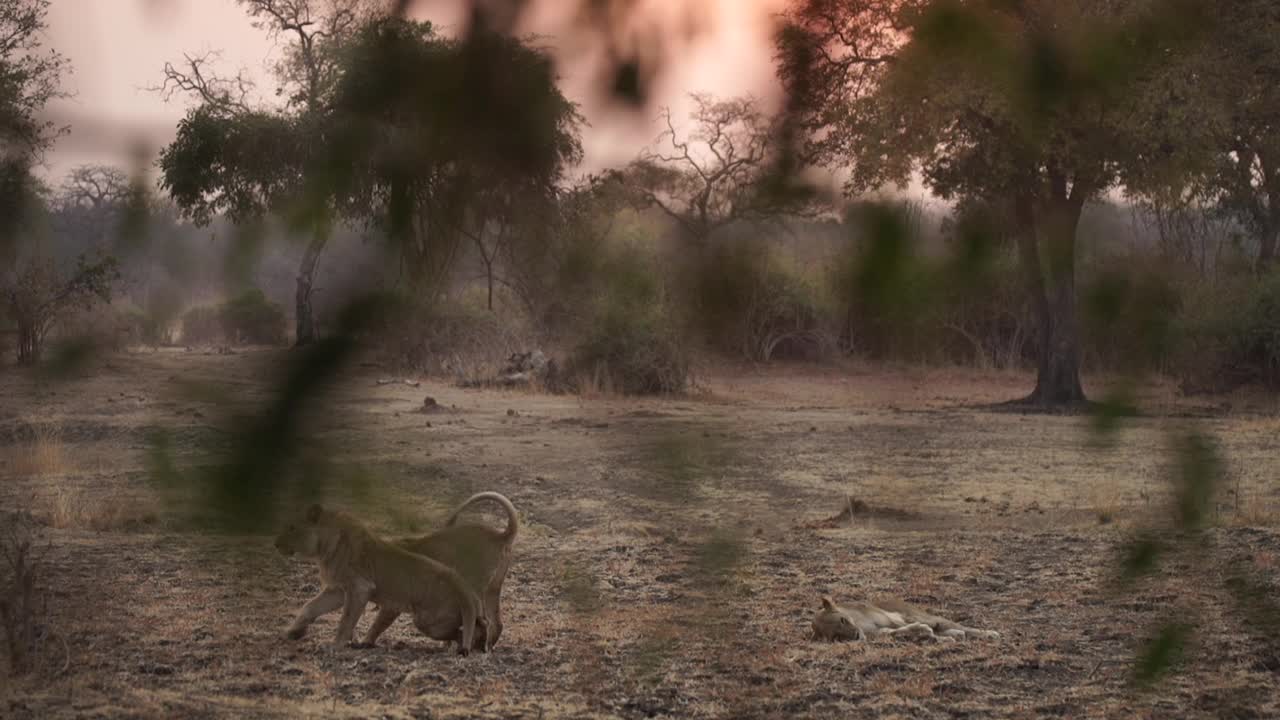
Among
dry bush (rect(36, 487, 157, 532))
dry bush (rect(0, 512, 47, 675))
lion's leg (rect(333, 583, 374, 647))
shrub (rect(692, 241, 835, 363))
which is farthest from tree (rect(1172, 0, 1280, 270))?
dry bush (rect(36, 487, 157, 532))

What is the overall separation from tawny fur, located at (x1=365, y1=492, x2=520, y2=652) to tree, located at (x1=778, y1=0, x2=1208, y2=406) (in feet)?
10.3

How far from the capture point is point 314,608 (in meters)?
4.16

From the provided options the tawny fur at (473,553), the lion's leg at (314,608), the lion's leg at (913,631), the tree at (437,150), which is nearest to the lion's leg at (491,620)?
the tawny fur at (473,553)

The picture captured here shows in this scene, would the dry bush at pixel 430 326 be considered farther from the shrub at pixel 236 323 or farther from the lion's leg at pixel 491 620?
the lion's leg at pixel 491 620

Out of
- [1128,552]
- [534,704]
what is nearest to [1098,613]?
[534,704]

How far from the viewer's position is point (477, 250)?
769 millimetres

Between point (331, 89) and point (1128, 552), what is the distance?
2.39ft

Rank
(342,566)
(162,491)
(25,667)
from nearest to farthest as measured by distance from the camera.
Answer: (162,491) → (25,667) → (342,566)

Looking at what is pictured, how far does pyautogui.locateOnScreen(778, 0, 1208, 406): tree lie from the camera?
85 cm

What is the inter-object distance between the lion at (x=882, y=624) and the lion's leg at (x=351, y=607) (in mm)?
1637

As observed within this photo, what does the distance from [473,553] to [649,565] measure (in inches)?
76.3

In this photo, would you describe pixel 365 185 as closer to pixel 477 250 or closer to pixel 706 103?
pixel 477 250

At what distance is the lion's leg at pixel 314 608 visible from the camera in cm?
413

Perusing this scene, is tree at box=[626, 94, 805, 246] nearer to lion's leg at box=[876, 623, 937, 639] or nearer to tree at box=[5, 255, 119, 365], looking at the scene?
tree at box=[5, 255, 119, 365]
